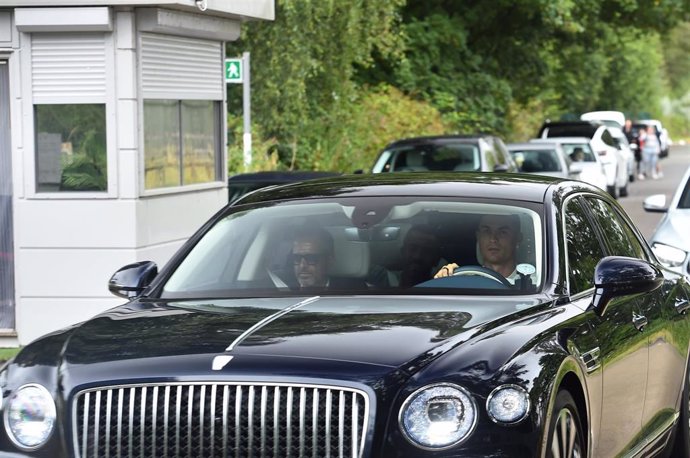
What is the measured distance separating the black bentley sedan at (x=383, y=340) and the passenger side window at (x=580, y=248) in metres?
0.01

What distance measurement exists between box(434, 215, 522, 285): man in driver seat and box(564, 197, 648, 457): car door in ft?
0.74

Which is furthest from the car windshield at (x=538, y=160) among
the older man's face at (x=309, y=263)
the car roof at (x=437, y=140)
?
the older man's face at (x=309, y=263)

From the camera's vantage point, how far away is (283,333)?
213 inches

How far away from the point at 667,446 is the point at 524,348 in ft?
8.50

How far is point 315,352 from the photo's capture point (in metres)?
5.16

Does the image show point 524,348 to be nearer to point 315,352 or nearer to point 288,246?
point 315,352

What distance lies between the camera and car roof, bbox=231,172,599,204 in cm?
689

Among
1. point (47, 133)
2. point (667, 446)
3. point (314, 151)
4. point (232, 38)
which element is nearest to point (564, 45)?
point (314, 151)

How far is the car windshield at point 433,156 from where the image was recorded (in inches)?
872

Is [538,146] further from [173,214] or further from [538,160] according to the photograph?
[173,214]

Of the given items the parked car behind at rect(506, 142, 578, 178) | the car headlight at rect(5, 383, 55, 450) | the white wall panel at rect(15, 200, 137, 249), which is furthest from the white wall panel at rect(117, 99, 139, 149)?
the parked car behind at rect(506, 142, 578, 178)

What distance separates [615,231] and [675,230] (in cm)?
540

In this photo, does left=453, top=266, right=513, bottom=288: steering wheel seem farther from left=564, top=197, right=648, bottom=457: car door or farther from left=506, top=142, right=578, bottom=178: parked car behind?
left=506, top=142, right=578, bottom=178: parked car behind

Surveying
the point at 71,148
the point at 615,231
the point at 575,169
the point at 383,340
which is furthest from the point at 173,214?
the point at 575,169
